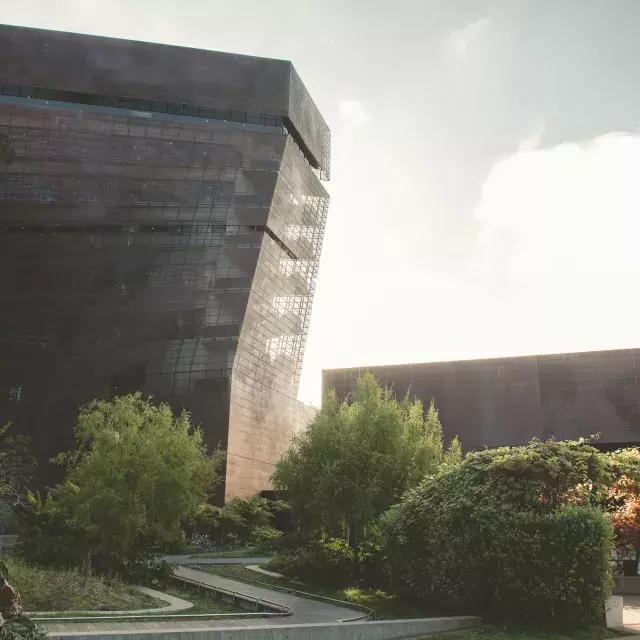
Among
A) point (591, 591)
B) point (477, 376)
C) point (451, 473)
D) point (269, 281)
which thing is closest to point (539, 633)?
point (591, 591)

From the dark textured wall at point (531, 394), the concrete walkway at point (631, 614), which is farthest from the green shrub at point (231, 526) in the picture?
the concrete walkway at point (631, 614)

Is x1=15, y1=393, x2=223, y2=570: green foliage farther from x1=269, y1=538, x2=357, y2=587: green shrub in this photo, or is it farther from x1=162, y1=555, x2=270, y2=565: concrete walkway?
x1=162, y1=555, x2=270, y2=565: concrete walkway

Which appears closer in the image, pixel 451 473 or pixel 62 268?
pixel 451 473

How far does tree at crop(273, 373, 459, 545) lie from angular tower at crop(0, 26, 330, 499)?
20457 mm

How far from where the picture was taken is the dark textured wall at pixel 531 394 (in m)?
53.0

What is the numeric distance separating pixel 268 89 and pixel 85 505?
37.2m

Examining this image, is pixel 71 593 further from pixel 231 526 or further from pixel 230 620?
pixel 231 526

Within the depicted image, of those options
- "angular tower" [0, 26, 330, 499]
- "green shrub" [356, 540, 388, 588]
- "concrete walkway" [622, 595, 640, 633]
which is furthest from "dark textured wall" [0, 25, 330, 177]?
"concrete walkway" [622, 595, 640, 633]

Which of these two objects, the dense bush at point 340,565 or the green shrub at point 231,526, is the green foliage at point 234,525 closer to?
the green shrub at point 231,526

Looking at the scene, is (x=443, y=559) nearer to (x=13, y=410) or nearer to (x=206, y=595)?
(x=206, y=595)

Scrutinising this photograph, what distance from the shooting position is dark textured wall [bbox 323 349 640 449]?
174 ft

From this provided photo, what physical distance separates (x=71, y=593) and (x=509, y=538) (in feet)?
34.4

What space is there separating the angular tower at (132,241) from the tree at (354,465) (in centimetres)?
2046

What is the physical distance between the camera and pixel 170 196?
48.2m
